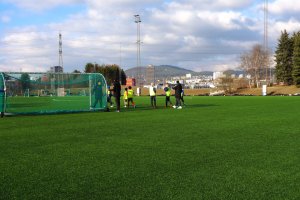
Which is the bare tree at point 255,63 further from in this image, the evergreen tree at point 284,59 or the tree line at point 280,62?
the evergreen tree at point 284,59

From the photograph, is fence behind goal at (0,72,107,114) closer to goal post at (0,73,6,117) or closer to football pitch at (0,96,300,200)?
goal post at (0,73,6,117)

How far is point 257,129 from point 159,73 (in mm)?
176657

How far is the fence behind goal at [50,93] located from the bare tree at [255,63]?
68.7 meters

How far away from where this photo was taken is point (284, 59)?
73750 mm

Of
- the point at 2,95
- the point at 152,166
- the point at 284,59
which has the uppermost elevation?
the point at 284,59

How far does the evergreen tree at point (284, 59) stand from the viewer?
240 ft

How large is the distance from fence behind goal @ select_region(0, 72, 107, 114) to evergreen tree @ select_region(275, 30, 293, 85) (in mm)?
56739

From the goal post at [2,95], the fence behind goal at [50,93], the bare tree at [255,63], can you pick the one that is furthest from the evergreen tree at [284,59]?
the goal post at [2,95]

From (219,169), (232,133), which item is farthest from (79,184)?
(232,133)

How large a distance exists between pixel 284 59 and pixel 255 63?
1503 centimetres

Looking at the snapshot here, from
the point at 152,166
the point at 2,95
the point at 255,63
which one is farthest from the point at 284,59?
the point at 152,166

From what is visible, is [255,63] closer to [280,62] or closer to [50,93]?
[280,62]

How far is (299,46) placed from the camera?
216ft

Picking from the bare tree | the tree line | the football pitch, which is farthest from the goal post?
the bare tree
